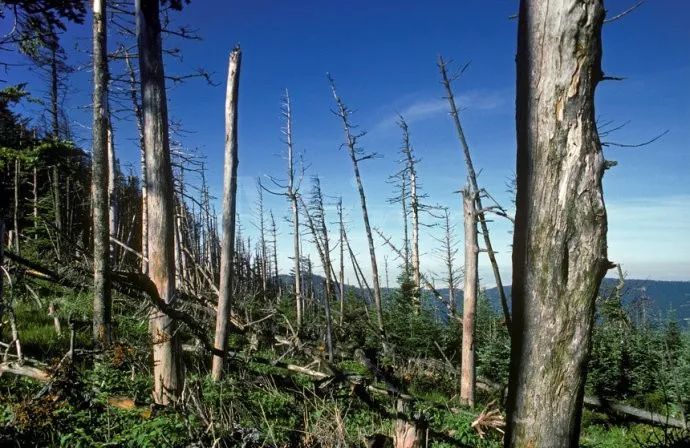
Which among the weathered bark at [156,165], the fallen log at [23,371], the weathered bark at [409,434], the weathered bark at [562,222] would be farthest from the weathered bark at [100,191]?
the weathered bark at [562,222]

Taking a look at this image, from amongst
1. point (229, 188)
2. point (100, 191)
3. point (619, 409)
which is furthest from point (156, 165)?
point (619, 409)

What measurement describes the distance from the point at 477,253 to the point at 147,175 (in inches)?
282

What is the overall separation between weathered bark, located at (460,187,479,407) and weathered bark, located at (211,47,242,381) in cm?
512

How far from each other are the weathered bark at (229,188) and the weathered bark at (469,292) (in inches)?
202

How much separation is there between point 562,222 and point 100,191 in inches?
278

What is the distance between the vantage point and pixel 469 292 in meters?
10.5

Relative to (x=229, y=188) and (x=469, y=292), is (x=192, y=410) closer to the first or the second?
(x=229, y=188)

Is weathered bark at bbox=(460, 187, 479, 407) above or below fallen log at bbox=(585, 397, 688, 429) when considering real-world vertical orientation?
above

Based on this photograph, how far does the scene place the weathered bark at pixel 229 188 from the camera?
8.98 meters

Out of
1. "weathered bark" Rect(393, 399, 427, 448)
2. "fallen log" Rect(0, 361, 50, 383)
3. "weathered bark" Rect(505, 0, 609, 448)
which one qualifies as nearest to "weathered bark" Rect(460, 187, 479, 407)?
"weathered bark" Rect(393, 399, 427, 448)

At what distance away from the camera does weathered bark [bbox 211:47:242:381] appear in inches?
353

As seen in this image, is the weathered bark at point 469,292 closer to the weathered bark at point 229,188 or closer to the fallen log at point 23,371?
the weathered bark at point 229,188

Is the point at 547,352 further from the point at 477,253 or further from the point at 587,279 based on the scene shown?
the point at 477,253

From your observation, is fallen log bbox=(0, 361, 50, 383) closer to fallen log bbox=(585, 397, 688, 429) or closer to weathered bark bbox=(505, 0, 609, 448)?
weathered bark bbox=(505, 0, 609, 448)
